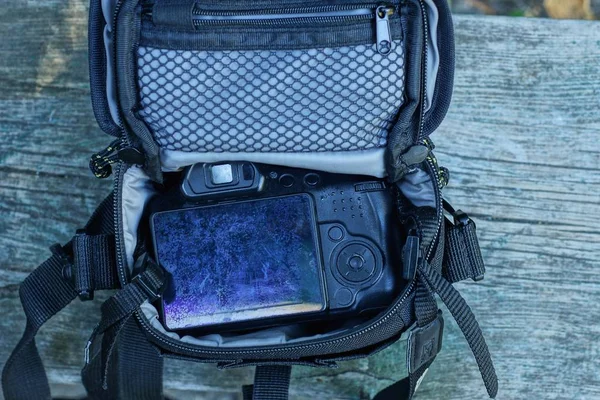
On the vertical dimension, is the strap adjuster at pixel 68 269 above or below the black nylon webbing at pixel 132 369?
above

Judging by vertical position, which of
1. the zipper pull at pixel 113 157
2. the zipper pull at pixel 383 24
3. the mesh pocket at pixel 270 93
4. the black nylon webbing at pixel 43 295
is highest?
the zipper pull at pixel 383 24

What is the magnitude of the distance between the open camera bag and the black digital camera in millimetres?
36

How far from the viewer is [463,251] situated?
129cm

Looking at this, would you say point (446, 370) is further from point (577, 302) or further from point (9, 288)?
point (9, 288)

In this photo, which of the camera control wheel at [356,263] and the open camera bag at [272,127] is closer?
the open camera bag at [272,127]

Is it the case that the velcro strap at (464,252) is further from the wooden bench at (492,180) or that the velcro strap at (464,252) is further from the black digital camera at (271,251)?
the wooden bench at (492,180)

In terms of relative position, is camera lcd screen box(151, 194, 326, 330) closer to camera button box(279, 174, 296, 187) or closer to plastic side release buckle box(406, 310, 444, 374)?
camera button box(279, 174, 296, 187)

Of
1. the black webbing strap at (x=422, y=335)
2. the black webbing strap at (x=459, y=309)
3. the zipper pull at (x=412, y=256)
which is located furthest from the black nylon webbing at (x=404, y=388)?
the zipper pull at (x=412, y=256)

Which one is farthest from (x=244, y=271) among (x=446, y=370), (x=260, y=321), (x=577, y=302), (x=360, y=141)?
(x=577, y=302)

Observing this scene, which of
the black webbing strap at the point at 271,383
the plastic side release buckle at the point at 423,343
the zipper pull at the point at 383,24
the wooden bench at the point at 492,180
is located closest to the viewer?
the zipper pull at the point at 383,24

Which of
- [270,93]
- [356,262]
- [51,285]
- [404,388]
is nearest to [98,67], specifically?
[270,93]

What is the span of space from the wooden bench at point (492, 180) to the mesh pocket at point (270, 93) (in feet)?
1.30

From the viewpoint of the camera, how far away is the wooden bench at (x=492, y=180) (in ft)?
4.96

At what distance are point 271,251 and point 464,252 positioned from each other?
1.15 ft
